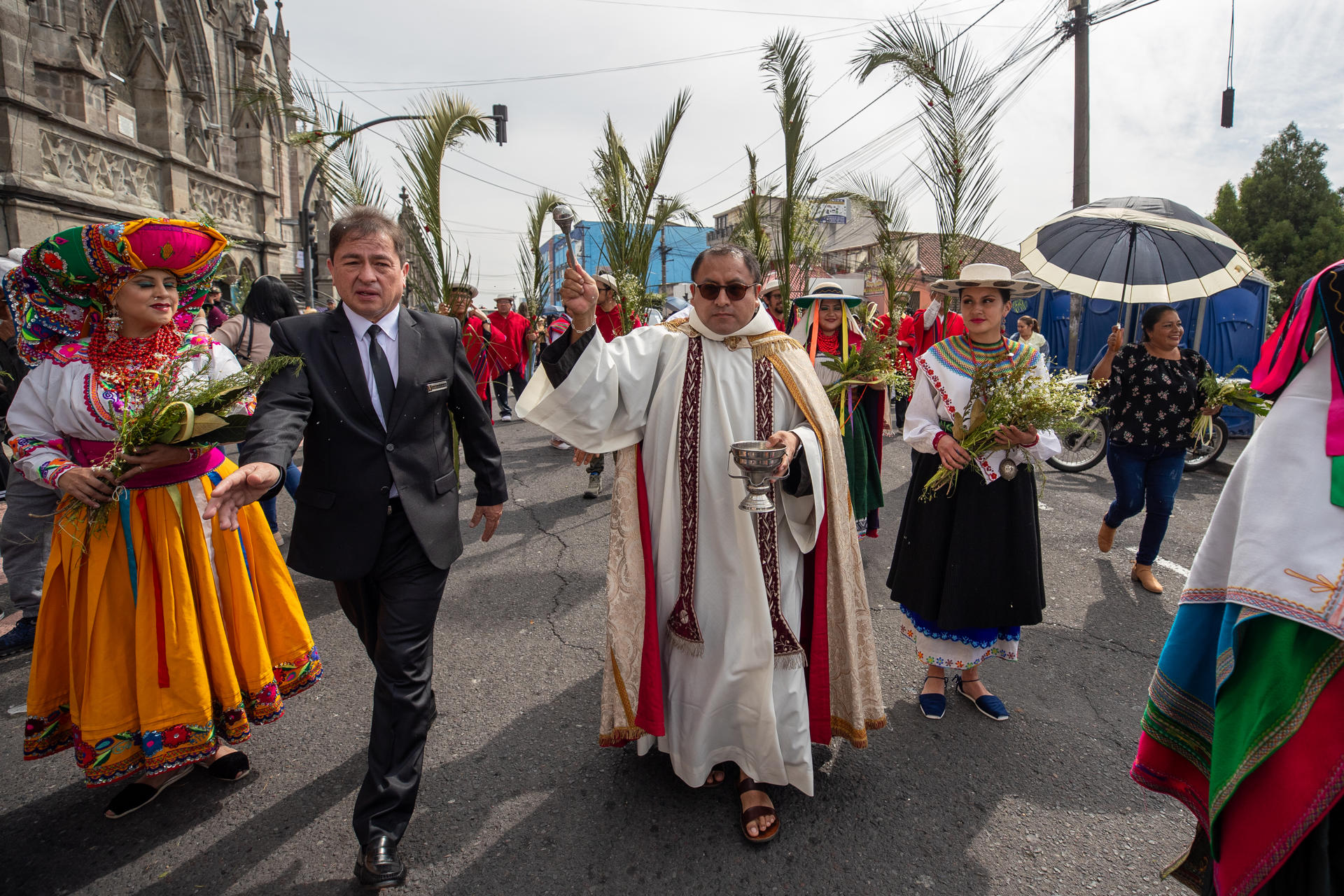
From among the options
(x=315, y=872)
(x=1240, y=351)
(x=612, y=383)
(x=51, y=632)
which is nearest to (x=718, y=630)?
(x=612, y=383)

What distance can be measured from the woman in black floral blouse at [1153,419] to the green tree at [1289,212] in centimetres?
2552

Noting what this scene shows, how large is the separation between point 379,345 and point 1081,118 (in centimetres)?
1192

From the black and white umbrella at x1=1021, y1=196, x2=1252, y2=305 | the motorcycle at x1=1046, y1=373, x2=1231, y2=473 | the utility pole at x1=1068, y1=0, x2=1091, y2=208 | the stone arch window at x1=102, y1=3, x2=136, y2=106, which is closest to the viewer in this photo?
the black and white umbrella at x1=1021, y1=196, x2=1252, y2=305

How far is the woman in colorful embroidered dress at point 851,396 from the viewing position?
17.9 feet

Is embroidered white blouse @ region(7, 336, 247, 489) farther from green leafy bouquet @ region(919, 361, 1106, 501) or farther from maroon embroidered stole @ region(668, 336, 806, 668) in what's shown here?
green leafy bouquet @ region(919, 361, 1106, 501)

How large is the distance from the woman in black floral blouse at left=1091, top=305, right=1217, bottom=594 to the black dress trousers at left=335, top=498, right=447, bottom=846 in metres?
4.80

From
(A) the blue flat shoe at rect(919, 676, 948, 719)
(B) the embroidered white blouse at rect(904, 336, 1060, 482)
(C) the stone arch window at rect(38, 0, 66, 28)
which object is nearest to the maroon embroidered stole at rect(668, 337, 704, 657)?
(B) the embroidered white blouse at rect(904, 336, 1060, 482)

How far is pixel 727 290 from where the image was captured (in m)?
2.61

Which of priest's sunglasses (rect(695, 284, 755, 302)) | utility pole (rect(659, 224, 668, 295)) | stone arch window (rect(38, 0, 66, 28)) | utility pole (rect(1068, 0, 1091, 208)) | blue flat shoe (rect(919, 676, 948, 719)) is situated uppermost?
stone arch window (rect(38, 0, 66, 28))

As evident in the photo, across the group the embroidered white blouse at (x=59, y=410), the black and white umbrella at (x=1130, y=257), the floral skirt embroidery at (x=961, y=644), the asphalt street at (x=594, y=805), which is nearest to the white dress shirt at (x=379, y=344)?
the embroidered white blouse at (x=59, y=410)

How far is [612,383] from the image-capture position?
2.61 meters

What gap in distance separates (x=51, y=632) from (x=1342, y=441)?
4043mm

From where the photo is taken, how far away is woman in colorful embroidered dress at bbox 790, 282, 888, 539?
5445 mm

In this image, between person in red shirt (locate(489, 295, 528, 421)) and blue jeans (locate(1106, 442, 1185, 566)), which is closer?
blue jeans (locate(1106, 442, 1185, 566))
